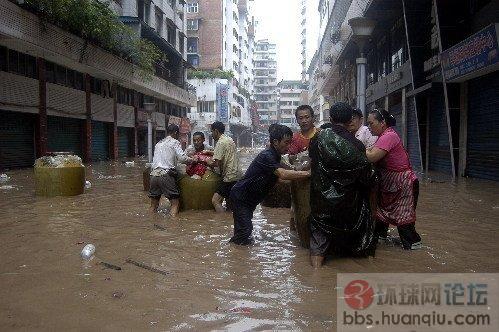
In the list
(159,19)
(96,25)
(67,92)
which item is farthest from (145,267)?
(159,19)

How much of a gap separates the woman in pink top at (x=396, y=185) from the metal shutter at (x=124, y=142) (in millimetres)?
24122

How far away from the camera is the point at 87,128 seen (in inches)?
841

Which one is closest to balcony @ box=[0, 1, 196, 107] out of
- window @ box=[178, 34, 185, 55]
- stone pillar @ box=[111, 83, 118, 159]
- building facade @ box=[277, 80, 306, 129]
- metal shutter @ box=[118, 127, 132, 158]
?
stone pillar @ box=[111, 83, 118, 159]

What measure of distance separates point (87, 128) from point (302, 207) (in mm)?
18863

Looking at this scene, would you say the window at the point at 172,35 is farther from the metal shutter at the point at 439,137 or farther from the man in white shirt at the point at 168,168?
the man in white shirt at the point at 168,168

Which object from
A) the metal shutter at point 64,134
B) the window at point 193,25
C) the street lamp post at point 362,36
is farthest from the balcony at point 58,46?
the window at point 193,25

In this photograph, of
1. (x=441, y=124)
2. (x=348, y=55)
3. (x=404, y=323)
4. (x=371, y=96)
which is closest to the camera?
(x=404, y=323)

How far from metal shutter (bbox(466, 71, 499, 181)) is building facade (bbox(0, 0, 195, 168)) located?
13750 millimetres

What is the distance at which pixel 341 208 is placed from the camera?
4.18 metres

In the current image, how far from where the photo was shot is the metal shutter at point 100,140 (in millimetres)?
23127

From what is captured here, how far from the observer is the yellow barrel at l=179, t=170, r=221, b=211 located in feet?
23.9

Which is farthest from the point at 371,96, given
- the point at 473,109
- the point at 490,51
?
the point at 490,51

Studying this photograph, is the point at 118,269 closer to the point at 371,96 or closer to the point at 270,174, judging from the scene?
the point at 270,174

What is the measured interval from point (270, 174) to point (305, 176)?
1.98 feet
